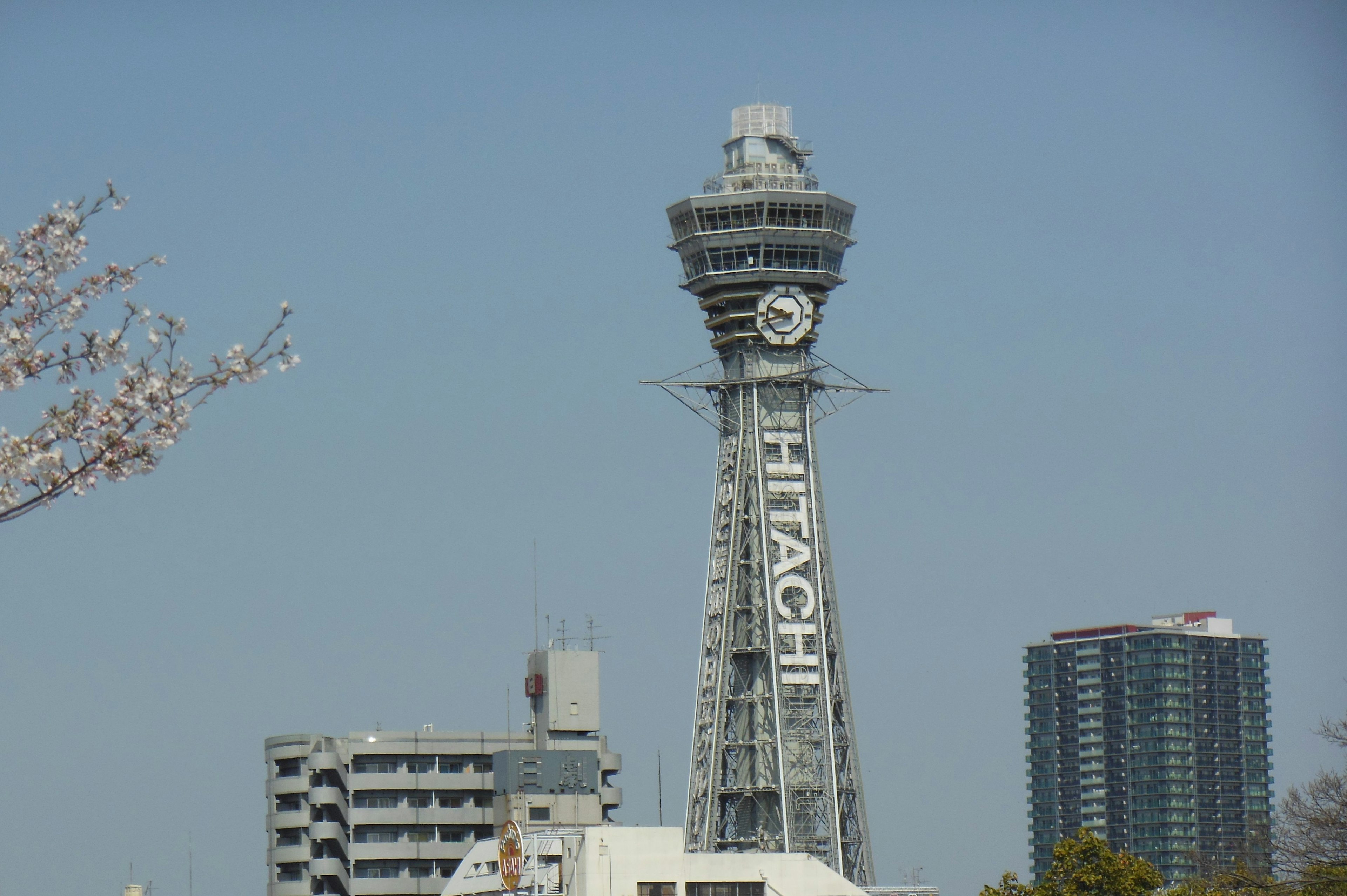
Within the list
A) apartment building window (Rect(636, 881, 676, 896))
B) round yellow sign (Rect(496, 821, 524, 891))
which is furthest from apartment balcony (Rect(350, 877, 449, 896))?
apartment building window (Rect(636, 881, 676, 896))

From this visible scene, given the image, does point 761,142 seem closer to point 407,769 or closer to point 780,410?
point 780,410

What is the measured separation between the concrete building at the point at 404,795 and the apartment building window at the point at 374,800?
70mm

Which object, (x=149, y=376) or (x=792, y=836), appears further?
(x=792, y=836)

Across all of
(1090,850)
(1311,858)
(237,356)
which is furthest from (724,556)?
(237,356)

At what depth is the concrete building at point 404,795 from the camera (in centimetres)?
18875

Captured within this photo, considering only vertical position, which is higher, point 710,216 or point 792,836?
point 710,216

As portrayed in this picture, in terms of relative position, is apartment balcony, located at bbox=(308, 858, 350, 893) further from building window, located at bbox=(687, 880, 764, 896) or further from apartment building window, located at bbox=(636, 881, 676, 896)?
building window, located at bbox=(687, 880, 764, 896)

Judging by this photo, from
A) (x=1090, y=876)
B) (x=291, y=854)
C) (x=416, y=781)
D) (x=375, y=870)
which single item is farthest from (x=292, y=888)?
(x=1090, y=876)

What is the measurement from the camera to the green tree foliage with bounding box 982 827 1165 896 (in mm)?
128125

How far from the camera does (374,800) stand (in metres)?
192

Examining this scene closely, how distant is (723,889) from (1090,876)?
2375 cm

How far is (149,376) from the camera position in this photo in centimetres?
3644

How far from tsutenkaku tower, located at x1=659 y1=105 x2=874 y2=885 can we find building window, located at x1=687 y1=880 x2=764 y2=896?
36280 millimetres

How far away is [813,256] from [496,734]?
170 ft
